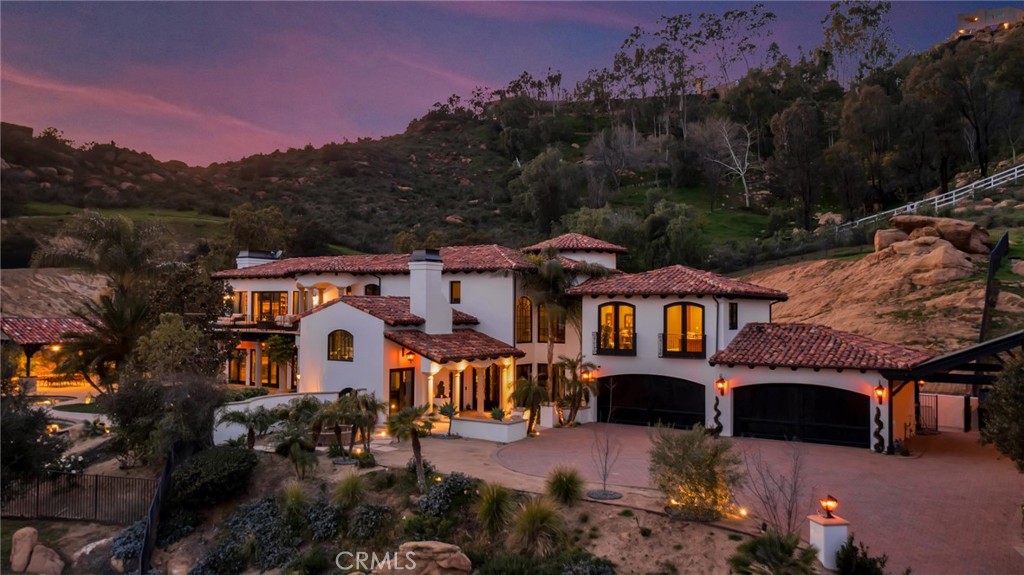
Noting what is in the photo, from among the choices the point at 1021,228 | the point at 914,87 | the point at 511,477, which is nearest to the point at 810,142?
the point at 914,87

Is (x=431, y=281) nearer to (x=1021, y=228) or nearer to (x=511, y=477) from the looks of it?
(x=511, y=477)

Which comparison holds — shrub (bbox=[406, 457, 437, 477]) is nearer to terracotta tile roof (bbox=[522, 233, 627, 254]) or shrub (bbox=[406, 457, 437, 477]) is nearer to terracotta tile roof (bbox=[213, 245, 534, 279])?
terracotta tile roof (bbox=[213, 245, 534, 279])

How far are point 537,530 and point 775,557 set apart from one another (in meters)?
4.83

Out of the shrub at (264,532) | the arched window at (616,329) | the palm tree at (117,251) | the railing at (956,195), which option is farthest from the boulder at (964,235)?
the palm tree at (117,251)

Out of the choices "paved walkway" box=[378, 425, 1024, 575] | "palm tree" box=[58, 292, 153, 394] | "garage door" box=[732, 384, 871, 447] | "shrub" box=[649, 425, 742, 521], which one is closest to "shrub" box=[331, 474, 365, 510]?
"paved walkway" box=[378, 425, 1024, 575]

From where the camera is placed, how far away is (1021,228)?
129 ft

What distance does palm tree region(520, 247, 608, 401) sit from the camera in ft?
91.8

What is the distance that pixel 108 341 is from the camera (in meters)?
26.8

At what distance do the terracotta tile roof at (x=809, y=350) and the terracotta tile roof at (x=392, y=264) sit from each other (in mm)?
8939

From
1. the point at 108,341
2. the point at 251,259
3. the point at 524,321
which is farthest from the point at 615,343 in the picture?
the point at 251,259

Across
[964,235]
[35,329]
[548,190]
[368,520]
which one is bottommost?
[368,520]

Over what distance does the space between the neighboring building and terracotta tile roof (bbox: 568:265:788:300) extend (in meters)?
101

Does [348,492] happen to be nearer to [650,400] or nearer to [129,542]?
[129,542]

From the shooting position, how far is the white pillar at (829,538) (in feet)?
42.6
